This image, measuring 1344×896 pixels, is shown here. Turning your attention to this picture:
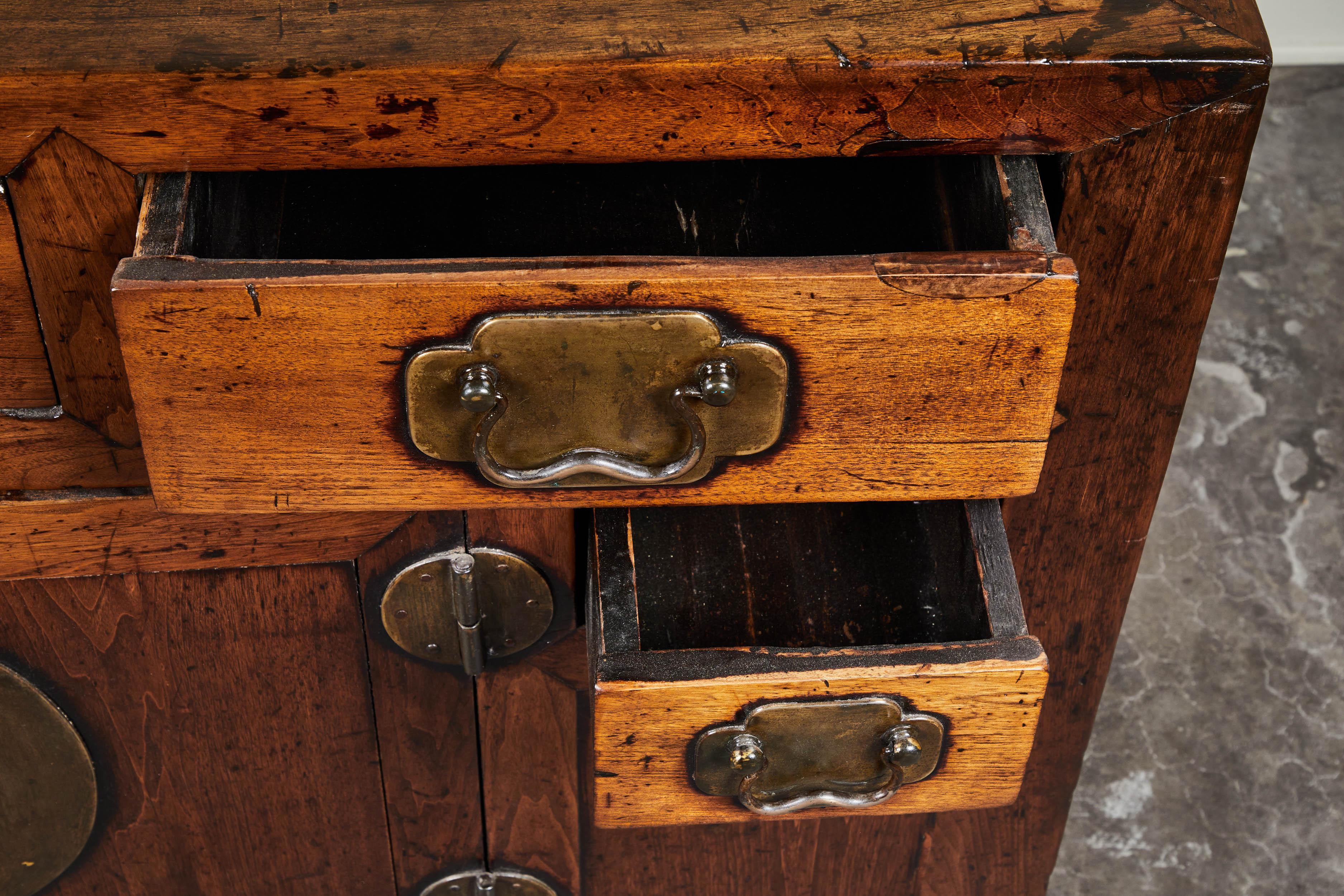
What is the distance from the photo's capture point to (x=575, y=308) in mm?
734

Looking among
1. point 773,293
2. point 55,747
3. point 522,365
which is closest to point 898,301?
point 773,293

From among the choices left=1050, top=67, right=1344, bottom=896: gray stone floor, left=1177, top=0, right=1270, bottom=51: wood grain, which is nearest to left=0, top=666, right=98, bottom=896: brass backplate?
left=1177, top=0, right=1270, bottom=51: wood grain

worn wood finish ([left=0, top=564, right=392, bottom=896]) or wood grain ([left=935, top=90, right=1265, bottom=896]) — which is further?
worn wood finish ([left=0, top=564, right=392, bottom=896])

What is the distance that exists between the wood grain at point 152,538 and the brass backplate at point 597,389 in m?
0.25

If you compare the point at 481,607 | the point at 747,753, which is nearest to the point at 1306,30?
the point at 481,607

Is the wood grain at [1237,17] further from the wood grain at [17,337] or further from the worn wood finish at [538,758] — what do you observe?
the wood grain at [17,337]

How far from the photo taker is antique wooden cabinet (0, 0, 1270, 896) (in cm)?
75

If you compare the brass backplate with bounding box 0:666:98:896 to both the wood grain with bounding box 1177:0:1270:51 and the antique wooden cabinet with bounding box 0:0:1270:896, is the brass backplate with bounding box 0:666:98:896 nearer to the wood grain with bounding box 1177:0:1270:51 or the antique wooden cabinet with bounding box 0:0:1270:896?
the antique wooden cabinet with bounding box 0:0:1270:896

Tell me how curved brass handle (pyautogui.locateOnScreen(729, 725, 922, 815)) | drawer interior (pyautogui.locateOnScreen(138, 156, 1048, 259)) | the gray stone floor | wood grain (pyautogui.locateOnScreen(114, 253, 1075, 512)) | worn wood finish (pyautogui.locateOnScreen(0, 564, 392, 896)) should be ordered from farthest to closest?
the gray stone floor
worn wood finish (pyautogui.locateOnScreen(0, 564, 392, 896))
drawer interior (pyautogui.locateOnScreen(138, 156, 1048, 259))
curved brass handle (pyautogui.locateOnScreen(729, 725, 922, 815))
wood grain (pyautogui.locateOnScreen(114, 253, 1075, 512))

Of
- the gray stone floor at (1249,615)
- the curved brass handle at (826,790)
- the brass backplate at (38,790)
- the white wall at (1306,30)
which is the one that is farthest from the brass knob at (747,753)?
the white wall at (1306,30)

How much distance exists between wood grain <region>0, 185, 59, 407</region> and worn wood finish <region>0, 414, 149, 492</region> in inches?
0.7

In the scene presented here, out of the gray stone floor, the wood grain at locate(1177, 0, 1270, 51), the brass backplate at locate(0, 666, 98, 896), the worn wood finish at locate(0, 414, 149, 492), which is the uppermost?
the wood grain at locate(1177, 0, 1270, 51)

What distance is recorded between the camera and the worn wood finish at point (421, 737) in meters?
1.03

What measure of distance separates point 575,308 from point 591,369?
0.13ft
